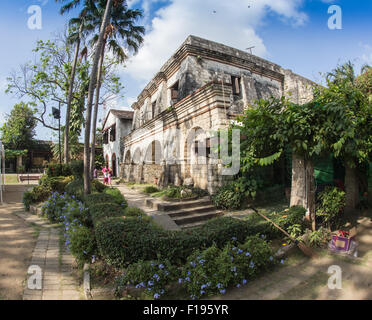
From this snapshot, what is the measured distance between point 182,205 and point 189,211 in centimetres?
39

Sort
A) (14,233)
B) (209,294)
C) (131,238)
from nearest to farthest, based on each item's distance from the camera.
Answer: (209,294), (131,238), (14,233)

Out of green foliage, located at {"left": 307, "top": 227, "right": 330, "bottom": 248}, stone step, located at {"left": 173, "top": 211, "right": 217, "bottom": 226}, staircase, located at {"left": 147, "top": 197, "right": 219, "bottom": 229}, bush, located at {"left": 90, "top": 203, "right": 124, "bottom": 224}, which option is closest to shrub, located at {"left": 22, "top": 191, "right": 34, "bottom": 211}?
bush, located at {"left": 90, "top": 203, "right": 124, "bottom": 224}

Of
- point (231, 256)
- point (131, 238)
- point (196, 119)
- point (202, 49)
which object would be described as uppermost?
point (202, 49)

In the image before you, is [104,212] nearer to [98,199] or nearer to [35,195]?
[98,199]

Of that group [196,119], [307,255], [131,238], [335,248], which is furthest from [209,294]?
[196,119]

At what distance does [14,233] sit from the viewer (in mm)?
5652

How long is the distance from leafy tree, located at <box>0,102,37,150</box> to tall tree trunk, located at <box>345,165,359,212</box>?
105 feet

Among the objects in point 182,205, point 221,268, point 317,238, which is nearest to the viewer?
point 221,268

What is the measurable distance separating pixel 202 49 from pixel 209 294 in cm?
1158

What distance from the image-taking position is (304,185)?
19.0 feet

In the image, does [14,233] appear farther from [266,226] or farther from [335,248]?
[335,248]

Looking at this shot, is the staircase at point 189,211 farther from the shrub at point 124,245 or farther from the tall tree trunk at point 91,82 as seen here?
the shrub at point 124,245

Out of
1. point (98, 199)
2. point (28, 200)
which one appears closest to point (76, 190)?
point (28, 200)

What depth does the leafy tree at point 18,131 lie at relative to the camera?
1125 inches
